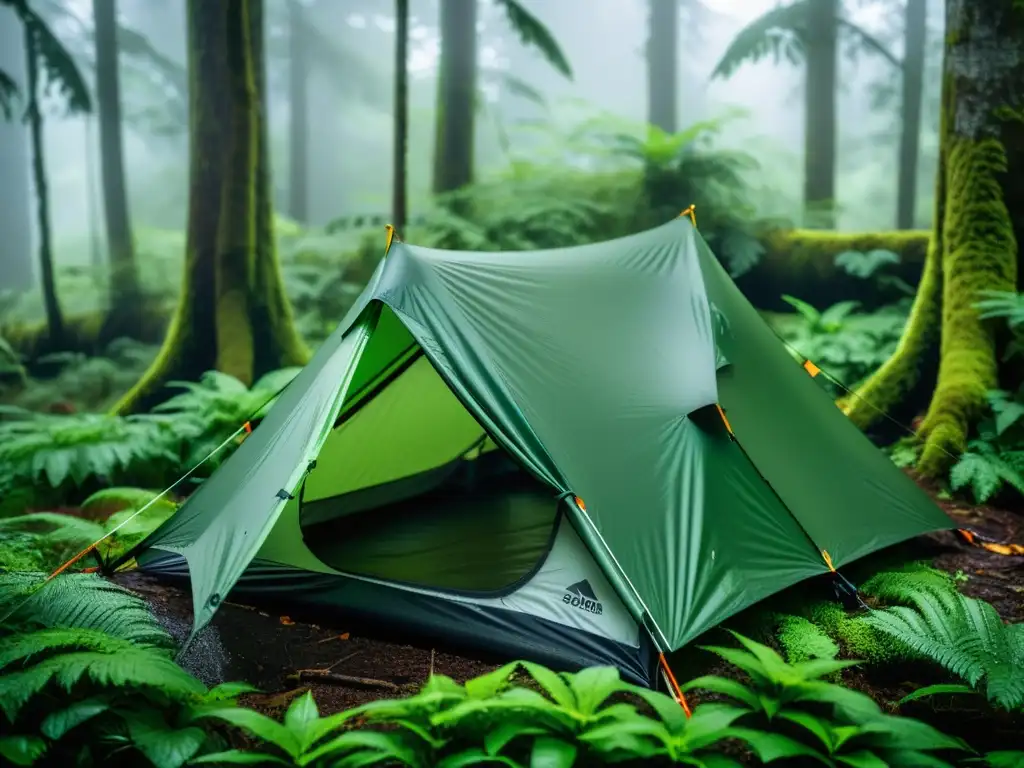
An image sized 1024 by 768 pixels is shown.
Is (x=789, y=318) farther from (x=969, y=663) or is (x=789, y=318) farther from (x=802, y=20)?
(x=969, y=663)

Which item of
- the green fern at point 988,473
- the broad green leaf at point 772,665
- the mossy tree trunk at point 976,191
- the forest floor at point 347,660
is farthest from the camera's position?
the mossy tree trunk at point 976,191

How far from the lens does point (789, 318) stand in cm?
809

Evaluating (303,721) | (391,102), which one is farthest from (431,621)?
(391,102)

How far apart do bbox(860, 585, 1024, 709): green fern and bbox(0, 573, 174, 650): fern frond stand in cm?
275

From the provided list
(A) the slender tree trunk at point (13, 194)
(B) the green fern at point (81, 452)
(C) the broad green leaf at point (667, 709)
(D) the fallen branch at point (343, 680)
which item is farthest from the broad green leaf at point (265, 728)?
(A) the slender tree trunk at point (13, 194)

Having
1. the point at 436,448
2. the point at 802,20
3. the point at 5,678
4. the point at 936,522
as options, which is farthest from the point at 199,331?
the point at 802,20

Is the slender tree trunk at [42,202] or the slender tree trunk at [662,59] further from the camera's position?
the slender tree trunk at [662,59]

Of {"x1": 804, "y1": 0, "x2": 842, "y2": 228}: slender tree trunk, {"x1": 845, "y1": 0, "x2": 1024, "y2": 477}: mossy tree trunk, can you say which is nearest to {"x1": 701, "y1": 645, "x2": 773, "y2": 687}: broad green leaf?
{"x1": 845, "y1": 0, "x2": 1024, "y2": 477}: mossy tree trunk

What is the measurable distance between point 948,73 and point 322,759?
6116 millimetres

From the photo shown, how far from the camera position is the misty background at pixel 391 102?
18578 mm

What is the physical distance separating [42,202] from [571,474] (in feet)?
30.3

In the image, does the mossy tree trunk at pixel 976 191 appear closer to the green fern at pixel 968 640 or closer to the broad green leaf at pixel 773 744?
the green fern at pixel 968 640

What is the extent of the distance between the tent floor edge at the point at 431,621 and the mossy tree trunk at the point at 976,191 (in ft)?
10.6

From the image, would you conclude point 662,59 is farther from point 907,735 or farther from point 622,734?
point 622,734
